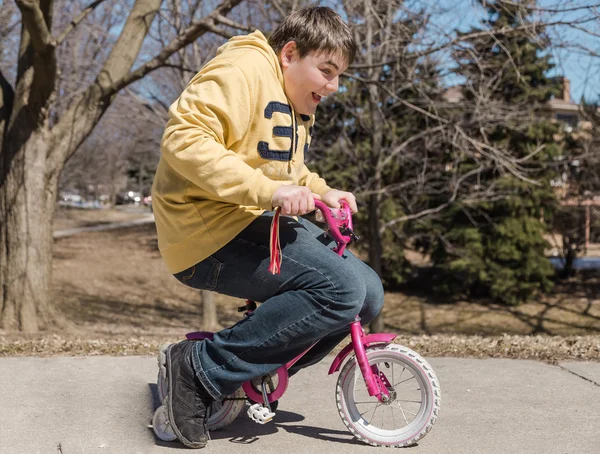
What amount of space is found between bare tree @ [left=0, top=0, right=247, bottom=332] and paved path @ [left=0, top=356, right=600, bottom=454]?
3.90m

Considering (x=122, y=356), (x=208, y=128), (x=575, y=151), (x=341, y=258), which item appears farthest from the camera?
(x=575, y=151)

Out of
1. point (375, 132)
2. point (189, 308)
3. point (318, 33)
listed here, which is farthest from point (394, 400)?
point (189, 308)

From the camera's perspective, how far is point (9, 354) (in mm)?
3891

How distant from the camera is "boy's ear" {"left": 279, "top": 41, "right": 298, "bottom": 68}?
2.59 meters

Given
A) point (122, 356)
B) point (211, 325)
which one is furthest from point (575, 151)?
point (122, 356)

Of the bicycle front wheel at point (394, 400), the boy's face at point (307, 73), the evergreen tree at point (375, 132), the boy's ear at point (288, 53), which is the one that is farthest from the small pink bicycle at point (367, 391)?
the evergreen tree at point (375, 132)

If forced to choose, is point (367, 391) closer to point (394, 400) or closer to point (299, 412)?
A: point (394, 400)

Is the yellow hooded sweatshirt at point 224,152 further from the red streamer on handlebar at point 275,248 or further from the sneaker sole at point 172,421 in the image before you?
the sneaker sole at point 172,421

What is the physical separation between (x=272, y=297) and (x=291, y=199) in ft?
1.38

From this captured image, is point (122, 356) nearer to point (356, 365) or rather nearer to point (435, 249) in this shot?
point (356, 365)

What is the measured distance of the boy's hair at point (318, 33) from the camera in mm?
2527

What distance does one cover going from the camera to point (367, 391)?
264 cm

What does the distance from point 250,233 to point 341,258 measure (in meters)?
0.34

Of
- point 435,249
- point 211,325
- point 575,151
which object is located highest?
point 575,151
